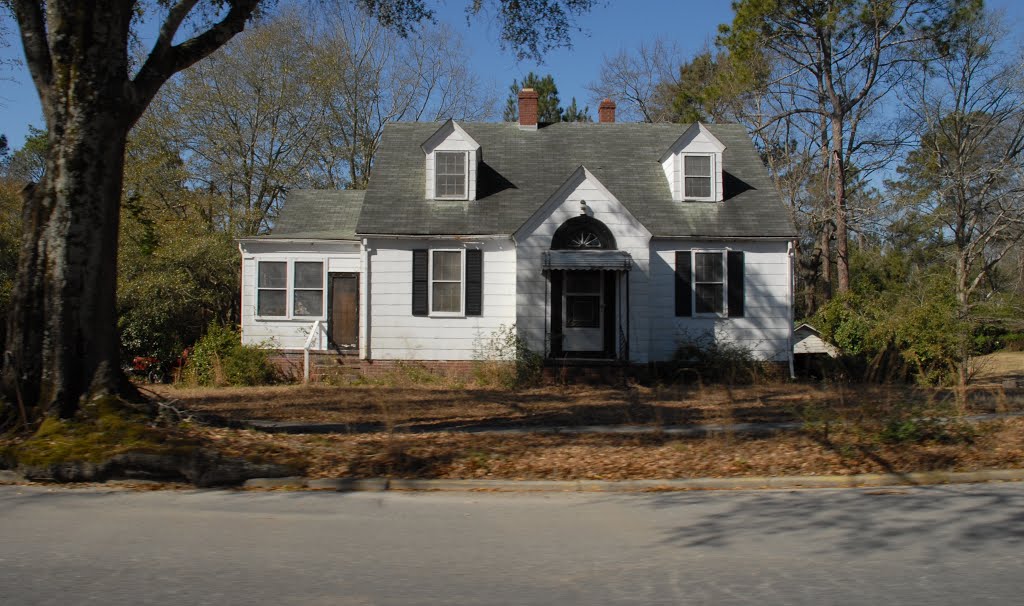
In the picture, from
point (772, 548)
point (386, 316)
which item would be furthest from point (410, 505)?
point (386, 316)

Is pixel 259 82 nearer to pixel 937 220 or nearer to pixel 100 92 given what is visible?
pixel 100 92

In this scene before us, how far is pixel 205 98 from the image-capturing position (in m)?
31.0

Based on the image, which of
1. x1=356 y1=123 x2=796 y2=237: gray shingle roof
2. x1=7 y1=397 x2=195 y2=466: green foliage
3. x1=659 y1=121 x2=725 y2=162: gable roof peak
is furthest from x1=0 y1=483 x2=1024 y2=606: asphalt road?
x1=659 y1=121 x2=725 y2=162: gable roof peak

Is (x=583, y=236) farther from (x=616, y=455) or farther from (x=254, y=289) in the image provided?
(x=616, y=455)

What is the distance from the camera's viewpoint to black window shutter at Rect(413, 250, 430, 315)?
1872 cm

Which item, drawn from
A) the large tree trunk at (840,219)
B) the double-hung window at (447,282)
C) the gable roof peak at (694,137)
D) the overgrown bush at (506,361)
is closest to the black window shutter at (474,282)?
the double-hung window at (447,282)

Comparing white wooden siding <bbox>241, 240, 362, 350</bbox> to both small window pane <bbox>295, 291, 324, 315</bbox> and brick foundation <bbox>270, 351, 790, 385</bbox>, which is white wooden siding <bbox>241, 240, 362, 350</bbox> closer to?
small window pane <bbox>295, 291, 324, 315</bbox>

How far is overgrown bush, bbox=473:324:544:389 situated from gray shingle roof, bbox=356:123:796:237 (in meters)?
2.47

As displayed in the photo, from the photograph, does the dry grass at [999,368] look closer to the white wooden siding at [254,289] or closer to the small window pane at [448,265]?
the small window pane at [448,265]

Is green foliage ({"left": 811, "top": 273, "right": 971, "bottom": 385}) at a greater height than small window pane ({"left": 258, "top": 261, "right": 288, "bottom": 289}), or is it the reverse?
small window pane ({"left": 258, "top": 261, "right": 288, "bottom": 289})

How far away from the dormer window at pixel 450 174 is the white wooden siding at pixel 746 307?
482 cm

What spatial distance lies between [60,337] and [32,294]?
1.90 feet

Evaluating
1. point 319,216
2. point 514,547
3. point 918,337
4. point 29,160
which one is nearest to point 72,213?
point 514,547

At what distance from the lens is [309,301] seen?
19.8m
